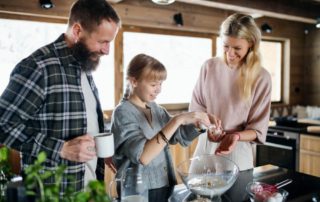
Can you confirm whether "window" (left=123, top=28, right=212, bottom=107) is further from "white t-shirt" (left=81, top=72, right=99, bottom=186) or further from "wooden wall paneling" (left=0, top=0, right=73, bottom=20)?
"white t-shirt" (left=81, top=72, right=99, bottom=186)

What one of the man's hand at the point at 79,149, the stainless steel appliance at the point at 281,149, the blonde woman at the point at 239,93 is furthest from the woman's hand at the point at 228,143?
the stainless steel appliance at the point at 281,149

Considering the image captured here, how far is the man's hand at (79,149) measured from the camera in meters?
1.15

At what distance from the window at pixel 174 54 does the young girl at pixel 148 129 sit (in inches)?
91.9

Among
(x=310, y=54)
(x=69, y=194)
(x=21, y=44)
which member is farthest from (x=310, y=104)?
(x=69, y=194)

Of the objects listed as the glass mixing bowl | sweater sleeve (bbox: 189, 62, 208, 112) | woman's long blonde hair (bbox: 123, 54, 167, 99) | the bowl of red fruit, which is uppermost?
woman's long blonde hair (bbox: 123, 54, 167, 99)

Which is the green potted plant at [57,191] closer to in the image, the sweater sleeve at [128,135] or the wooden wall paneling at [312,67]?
the sweater sleeve at [128,135]

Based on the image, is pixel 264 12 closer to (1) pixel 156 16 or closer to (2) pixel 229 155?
(1) pixel 156 16

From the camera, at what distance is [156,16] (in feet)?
12.6

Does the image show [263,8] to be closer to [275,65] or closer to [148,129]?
[275,65]

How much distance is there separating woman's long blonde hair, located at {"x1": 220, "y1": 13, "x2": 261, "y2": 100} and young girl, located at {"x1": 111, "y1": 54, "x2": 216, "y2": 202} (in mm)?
333

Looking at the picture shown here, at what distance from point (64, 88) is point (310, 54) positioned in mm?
5224

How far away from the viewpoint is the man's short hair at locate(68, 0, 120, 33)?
4.20 feet

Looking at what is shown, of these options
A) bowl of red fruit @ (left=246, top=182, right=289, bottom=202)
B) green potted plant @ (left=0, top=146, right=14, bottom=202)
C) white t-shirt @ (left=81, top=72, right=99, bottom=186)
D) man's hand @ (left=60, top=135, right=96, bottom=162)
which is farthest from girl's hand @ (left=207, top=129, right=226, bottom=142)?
green potted plant @ (left=0, top=146, right=14, bottom=202)

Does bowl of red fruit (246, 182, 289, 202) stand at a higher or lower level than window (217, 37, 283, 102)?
lower
